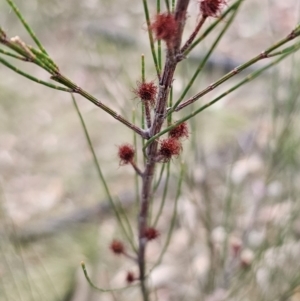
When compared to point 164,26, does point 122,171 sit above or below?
above

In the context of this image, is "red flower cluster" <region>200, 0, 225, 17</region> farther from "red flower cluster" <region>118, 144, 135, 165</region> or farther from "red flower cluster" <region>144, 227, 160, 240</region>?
"red flower cluster" <region>144, 227, 160, 240</region>

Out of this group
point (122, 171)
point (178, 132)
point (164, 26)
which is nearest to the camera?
point (164, 26)

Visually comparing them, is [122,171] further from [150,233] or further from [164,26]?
[164,26]

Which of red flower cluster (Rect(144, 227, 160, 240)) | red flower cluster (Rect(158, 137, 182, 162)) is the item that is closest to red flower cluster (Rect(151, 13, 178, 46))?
red flower cluster (Rect(158, 137, 182, 162))

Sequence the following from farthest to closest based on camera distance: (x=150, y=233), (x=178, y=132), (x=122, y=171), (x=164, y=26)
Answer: (x=122, y=171), (x=150, y=233), (x=178, y=132), (x=164, y=26)

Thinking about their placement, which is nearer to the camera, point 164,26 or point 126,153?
point 164,26

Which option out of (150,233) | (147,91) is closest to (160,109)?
(147,91)

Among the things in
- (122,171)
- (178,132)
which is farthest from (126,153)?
(122,171)
